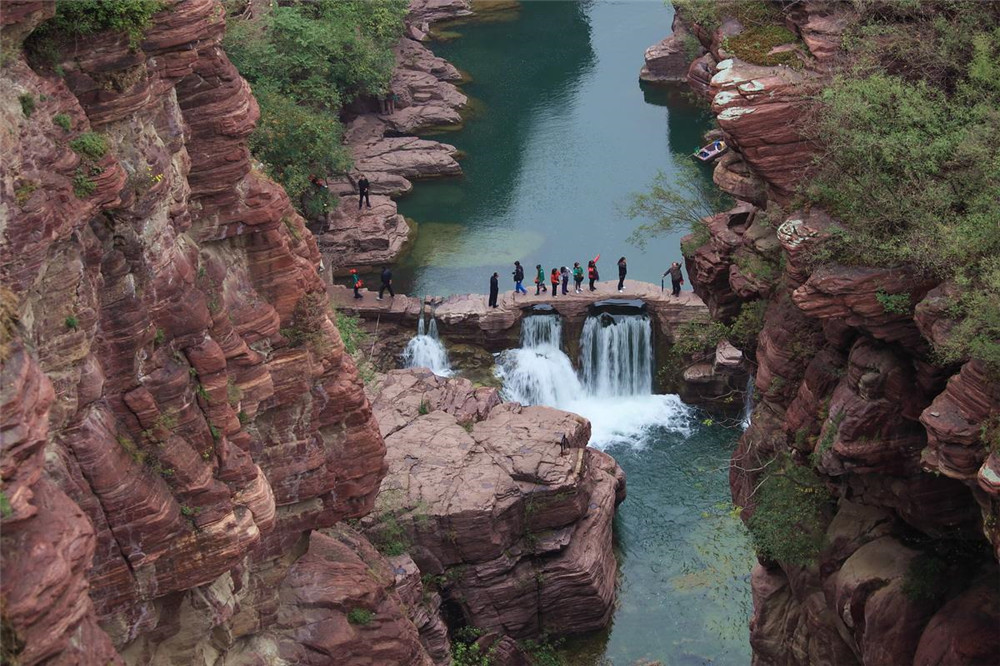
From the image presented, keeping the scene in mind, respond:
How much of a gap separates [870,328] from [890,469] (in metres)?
2.99

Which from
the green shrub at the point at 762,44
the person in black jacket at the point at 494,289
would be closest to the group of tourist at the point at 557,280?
the person in black jacket at the point at 494,289

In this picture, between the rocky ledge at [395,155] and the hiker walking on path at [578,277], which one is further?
the rocky ledge at [395,155]

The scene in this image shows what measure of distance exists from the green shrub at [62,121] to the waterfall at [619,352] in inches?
1205

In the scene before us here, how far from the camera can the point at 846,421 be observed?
24.3 metres

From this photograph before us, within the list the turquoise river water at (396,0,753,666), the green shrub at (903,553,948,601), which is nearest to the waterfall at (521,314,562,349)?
the turquoise river water at (396,0,753,666)

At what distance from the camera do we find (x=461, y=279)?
50.8 meters

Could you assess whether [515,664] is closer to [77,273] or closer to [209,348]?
[209,348]

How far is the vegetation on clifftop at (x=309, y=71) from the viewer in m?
45.0

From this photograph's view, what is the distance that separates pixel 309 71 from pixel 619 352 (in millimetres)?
18358

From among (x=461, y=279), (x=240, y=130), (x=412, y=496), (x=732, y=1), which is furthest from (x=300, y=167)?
(x=240, y=130)

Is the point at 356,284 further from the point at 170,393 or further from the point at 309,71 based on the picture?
the point at 170,393

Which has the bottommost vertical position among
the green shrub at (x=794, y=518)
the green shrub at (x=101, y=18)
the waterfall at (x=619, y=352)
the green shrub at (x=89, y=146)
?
the waterfall at (x=619, y=352)

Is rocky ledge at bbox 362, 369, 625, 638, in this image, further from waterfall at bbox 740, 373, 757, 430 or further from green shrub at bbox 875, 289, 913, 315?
green shrub at bbox 875, 289, 913, 315

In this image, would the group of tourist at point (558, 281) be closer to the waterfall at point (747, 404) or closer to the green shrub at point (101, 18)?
the waterfall at point (747, 404)
